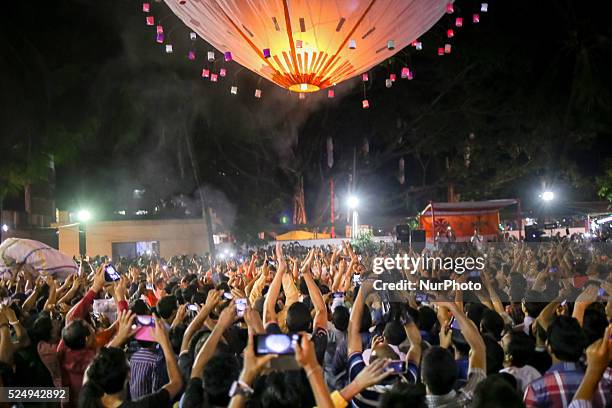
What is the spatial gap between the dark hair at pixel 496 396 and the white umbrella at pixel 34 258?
1104cm

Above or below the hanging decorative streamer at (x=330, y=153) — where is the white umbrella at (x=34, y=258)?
below

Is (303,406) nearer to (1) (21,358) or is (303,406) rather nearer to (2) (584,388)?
(2) (584,388)

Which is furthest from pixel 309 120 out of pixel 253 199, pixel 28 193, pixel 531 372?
pixel 531 372

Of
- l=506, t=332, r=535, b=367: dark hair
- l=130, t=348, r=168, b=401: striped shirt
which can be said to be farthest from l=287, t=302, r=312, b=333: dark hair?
l=506, t=332, r=535, b=367: dark hair

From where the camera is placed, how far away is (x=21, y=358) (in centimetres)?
403

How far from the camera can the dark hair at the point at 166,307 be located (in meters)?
5.04

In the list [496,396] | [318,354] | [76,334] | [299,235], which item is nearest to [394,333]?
[318,354]

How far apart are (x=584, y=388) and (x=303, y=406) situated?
1.39 meters

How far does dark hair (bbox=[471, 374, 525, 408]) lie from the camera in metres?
2.42

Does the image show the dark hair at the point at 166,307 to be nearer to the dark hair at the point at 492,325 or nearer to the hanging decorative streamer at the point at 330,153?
the dark hair at the point at 492,325

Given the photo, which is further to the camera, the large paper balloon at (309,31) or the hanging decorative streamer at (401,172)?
the hanging decorative streamer at (401,172)

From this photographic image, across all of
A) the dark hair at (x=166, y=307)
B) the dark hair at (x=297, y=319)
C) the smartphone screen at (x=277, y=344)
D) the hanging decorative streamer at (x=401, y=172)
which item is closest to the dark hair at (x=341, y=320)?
the dark hair at (x=297, y=319)

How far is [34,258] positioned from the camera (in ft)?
39.9

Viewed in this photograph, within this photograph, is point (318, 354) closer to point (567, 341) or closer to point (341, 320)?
point (341, 320)
